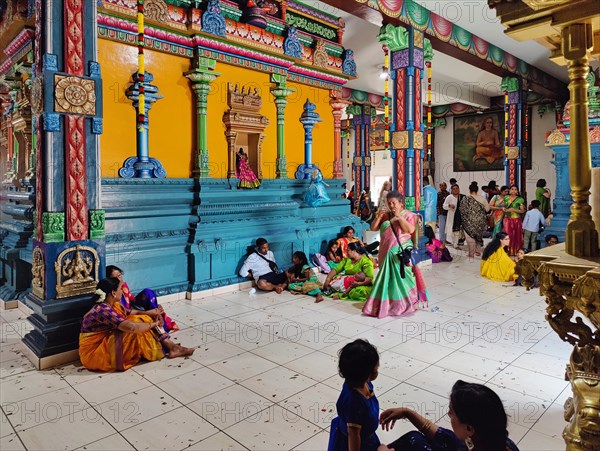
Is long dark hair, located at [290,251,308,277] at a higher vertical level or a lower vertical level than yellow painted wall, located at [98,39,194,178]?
lower

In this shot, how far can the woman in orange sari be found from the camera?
379cm

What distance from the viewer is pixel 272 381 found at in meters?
3.55

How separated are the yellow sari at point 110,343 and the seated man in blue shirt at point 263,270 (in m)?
2.82

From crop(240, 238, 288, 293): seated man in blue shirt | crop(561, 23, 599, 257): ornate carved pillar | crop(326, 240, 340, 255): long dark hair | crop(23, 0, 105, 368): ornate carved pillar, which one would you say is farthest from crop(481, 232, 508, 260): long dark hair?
crop(23, 0, 105, 368): ornate carved pillar

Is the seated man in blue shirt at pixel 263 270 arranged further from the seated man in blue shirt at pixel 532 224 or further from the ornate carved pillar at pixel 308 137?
the seated man in blue shirt at pixel 532 224

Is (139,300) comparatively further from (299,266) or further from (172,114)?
(172,114)

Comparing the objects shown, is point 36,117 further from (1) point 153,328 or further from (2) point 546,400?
(2) point 546,400

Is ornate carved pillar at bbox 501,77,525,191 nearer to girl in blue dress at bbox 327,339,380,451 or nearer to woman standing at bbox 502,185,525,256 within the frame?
woman standing at bbox 502,185,525,256

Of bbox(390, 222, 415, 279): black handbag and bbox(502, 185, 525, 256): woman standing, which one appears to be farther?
bbox(502, 185, 525, 256): woman standing

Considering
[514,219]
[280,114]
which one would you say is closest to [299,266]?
[280,114]

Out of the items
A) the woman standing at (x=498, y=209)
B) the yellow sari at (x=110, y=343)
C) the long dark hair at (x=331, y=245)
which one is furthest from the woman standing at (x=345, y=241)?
the yellow sari at (x=110, y=343)

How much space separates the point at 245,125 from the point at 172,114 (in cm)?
126

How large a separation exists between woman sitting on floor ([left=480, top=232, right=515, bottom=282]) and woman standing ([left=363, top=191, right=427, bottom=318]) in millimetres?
2446

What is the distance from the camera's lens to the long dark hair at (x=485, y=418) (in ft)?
5.22
